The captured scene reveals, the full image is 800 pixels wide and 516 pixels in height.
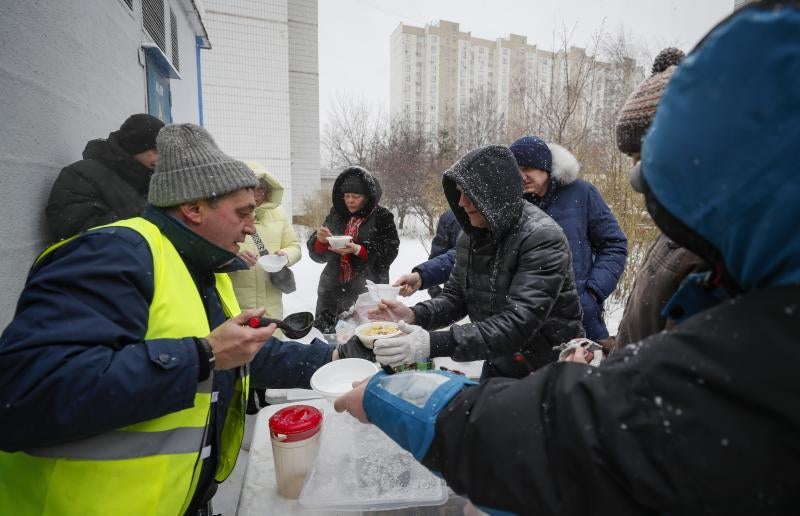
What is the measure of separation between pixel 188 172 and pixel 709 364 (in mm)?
1692

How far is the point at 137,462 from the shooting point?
4.01ft

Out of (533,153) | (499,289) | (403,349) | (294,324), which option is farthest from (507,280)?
(533,153)

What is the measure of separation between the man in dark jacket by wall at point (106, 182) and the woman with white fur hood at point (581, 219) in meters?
2.91

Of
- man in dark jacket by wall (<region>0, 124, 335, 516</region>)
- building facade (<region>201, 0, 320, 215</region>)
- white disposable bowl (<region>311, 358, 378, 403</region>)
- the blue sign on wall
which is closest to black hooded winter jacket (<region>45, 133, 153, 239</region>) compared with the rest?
man in dark jacket by wall (<region>0, 124, 335, 516</region>)

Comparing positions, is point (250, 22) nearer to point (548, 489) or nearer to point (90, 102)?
point (90, 102)

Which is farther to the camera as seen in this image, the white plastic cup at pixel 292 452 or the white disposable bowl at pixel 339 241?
the white disposable bowl at pixel 339 241

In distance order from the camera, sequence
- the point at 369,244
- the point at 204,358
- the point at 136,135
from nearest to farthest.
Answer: the point at 204,358 < the point at 136,135 < the point at 369,244

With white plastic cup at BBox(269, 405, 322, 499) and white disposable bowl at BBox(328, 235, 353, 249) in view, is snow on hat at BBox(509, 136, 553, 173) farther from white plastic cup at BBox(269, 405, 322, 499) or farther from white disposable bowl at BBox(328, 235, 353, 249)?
white plastic cup at BBox(269, 405, 322, 499)

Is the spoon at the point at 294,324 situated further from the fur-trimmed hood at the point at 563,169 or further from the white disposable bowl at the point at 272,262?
the fur-trimmed hood at the point at 563,169

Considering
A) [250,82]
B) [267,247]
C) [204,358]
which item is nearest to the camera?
[204,358]

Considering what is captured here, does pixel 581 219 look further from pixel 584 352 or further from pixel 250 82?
pixel 250 82

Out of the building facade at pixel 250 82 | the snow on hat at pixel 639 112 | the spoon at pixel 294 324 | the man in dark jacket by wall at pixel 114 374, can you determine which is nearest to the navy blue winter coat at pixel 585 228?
the snow on hat at pixel 639 112

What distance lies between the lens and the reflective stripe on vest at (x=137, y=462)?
3.91ft

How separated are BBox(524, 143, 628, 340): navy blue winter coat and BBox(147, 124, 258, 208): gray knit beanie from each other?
257cm
